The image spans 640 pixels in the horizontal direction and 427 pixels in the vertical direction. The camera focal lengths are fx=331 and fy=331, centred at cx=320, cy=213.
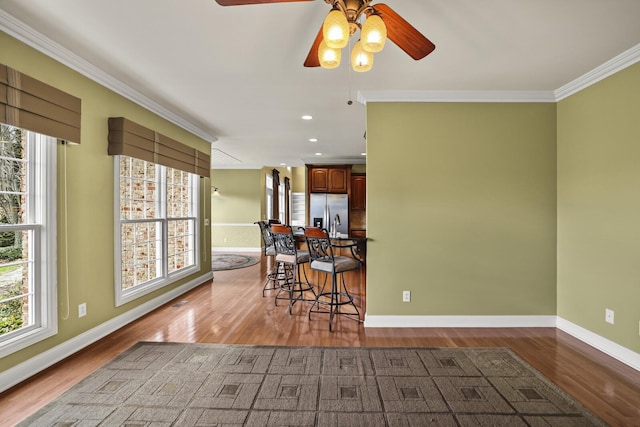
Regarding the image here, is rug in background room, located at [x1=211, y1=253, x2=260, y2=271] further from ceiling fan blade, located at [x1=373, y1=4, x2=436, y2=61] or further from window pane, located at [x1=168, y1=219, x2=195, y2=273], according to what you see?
ceiling fan blade, located at [x1=373, y1=4, x2=436, y2=61]

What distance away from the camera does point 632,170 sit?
2621mm

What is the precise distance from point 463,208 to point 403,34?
2216 mm

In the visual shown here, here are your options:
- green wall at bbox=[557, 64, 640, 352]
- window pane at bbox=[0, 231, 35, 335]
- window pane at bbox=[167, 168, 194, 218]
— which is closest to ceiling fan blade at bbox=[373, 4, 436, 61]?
green wall at bbox=[557, 64, 640, 352]

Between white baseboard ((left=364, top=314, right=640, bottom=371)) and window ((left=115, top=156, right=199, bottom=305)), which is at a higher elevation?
window ((left=115, top=156, right=199, bottom=305))

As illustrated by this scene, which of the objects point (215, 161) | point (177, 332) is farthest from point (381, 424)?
point (215, 161)

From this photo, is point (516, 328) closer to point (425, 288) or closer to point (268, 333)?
point (425, 288)

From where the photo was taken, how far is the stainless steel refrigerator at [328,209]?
25.3 ft

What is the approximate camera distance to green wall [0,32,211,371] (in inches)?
96.5

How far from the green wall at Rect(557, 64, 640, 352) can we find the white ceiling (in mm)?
328

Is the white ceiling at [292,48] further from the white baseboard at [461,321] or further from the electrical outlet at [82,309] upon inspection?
the white baseboard at [461,321]

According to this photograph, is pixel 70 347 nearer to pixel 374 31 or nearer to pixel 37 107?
pixel 37 107

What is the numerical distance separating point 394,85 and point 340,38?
1912 millimetres

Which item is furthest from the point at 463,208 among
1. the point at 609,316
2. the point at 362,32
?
the point at 362,32

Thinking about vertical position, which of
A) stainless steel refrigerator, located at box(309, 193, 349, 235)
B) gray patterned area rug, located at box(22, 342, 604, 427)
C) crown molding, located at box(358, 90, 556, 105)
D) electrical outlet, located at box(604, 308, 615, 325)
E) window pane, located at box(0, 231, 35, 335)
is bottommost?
gray patterned area rug, located at box(22, 342, 604, 427)
